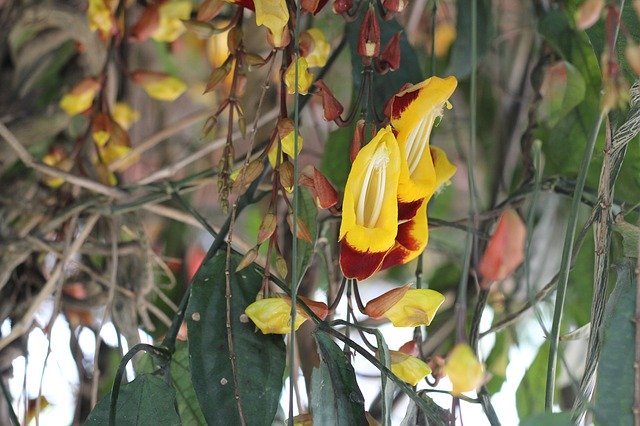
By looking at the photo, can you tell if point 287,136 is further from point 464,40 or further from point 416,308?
point 464,40

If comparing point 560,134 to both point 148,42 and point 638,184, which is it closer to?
point 638,184

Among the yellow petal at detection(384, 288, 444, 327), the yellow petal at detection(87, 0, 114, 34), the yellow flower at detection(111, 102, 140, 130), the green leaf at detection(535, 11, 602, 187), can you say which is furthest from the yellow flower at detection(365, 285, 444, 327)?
the yellow flower at detection(111, 102, 140, 130)

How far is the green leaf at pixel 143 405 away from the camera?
44 cm

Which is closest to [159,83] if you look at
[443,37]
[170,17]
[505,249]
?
[170,17]

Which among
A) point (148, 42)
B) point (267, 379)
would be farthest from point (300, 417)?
point (148, 42)

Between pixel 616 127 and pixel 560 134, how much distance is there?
0.21 metres

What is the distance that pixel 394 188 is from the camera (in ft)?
1.40

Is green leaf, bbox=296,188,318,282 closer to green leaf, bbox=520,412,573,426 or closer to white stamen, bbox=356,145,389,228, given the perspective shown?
white stamen, bbox=356,145,389,228

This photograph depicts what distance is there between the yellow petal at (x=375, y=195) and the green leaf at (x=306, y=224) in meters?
0.05

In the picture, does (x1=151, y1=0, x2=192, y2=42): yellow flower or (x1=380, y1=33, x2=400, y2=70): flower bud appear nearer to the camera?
(x1=380, y1=33, x2=400, y2=70): flower bud

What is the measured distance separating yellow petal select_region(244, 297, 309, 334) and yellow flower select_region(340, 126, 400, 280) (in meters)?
0.03

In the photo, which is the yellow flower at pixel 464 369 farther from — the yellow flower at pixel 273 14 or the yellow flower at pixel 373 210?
the yellow flower at pixel 273 14

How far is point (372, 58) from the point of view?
47 centimetres

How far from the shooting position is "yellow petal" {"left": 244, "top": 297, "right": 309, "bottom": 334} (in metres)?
0.44
